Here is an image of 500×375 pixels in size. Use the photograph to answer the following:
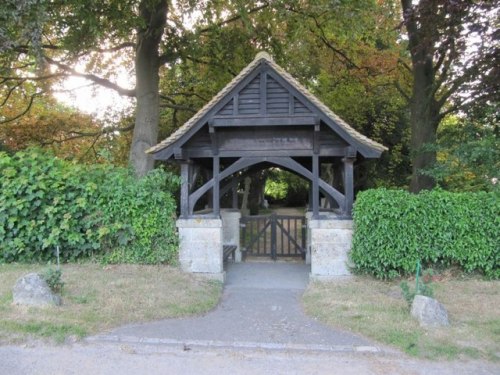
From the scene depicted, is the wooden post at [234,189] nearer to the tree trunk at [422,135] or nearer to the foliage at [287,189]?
the tree trunk at [422,135]

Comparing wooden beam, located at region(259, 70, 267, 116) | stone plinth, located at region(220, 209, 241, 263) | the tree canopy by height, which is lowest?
stone plinth, located at region(220, 209, 241, 263)

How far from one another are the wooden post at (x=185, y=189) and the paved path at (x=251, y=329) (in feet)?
7.31

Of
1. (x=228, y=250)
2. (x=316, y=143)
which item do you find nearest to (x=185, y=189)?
(x=228, y=250)

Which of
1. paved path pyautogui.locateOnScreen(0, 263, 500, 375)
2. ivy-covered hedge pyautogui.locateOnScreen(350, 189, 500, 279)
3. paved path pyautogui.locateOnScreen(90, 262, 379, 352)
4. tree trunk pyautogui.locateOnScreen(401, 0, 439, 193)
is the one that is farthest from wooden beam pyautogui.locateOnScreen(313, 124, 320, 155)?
tree trunk pyautogui.locateOnScreen(401, 0, 439, 193)

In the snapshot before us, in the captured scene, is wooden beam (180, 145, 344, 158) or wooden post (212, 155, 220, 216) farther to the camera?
wooden post (212, 155, 220, 216)

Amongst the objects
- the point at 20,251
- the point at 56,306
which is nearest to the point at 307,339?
the point at 56,306

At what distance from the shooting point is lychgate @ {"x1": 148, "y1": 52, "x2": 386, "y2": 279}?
9.47 m

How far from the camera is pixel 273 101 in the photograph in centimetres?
955

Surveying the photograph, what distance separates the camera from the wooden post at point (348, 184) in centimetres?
975

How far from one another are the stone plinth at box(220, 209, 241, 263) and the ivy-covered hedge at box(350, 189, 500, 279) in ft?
15.0

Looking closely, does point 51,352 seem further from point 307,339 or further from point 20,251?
point 20,251

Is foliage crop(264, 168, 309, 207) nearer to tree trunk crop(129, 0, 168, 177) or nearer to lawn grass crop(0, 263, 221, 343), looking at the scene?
tree trunk crop(129, 0, 168, 177)

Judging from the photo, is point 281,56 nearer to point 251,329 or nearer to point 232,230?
point 232,230

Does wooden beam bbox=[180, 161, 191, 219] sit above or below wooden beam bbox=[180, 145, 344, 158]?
below
